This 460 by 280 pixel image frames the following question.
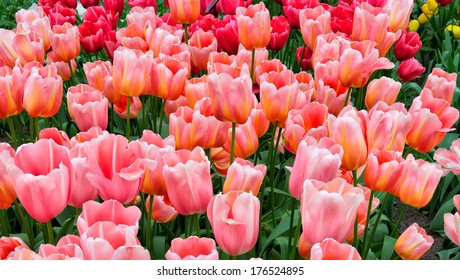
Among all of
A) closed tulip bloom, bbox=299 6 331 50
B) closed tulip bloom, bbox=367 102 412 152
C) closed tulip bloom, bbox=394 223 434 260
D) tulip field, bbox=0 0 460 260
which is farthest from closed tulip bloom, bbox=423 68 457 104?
closed tulip bloom, bbox=299 6 331 50

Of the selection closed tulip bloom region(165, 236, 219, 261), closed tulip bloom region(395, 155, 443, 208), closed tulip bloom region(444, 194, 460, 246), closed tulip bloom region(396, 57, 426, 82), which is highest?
closed tulip bloom region(165, 236, 219, 261)

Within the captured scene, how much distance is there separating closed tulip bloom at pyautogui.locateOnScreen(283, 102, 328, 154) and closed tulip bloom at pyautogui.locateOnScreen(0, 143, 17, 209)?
685 millimetres

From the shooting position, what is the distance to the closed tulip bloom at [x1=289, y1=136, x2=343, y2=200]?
1358 mm

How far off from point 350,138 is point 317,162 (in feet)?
0.46

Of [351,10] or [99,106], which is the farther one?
[351,10]

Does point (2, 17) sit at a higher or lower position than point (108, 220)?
lower

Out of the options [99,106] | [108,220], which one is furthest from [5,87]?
[108,220]

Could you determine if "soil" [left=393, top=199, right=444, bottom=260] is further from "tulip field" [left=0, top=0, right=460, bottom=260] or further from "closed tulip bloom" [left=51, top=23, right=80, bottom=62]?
"closed tulip bloom" [left=51, top=23, right=80, bottom=62]

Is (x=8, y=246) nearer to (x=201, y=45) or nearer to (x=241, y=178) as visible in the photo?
(x=241, y=178)

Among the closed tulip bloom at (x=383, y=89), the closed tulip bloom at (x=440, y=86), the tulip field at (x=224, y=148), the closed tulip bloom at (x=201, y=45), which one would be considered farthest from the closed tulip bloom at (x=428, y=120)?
the closed tulip bloom at (x=201, y=45)

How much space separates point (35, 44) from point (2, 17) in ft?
9.55
